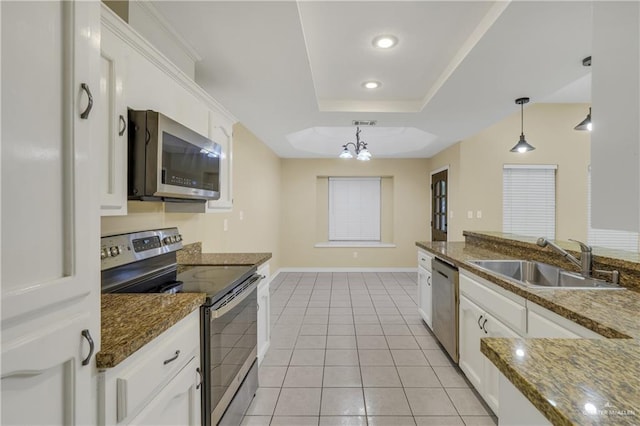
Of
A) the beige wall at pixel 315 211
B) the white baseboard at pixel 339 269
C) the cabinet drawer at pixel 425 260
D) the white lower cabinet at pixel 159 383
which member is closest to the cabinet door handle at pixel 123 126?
the white lower cabinet at pixel 159 383

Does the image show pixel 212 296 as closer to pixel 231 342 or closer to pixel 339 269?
pixel 231 342

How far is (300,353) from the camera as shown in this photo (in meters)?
2.67

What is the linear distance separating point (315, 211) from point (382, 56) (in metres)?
4.04

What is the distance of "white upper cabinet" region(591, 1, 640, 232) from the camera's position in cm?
75

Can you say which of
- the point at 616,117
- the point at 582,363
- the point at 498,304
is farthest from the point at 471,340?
the point at 616,117

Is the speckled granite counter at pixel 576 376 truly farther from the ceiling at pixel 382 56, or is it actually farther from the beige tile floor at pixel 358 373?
the ceiling at pixel 382 56

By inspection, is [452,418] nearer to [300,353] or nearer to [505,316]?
[505,316]

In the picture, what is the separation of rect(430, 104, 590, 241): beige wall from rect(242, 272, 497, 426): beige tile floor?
195cm

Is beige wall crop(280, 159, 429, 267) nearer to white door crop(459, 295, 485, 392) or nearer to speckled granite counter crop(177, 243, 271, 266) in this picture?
speckled granite counter crop(177, 243, 271, 266)

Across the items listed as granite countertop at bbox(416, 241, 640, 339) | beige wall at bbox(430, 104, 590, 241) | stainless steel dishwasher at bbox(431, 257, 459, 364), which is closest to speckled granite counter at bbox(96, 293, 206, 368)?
granite countertop at bbox(416, 241, 640, 339)

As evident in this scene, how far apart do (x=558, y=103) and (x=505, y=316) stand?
4.61 m

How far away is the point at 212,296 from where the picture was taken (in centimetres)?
137

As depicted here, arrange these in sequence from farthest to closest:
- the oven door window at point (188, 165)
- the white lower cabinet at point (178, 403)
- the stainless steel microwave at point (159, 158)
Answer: the oven door window at point (188, 165) → the stainless steel microwave at point (159, 158) → the white lower cabinet at point (178, 403)

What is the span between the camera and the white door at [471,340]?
1953 millimetres
